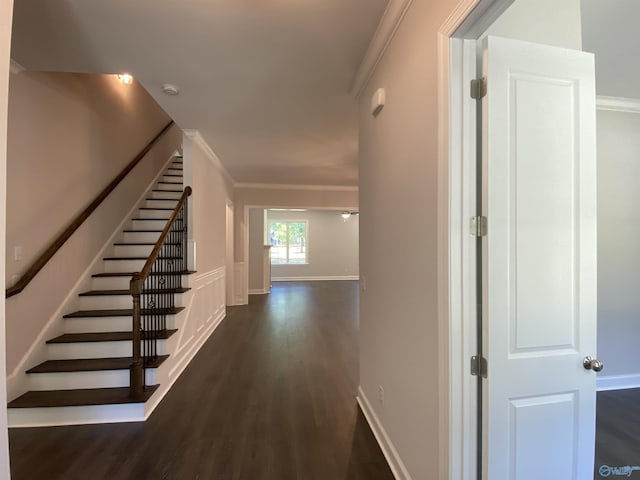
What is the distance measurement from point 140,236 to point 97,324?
4.73 feet

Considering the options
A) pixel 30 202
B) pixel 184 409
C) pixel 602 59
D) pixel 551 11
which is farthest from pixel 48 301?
pixel 602 59

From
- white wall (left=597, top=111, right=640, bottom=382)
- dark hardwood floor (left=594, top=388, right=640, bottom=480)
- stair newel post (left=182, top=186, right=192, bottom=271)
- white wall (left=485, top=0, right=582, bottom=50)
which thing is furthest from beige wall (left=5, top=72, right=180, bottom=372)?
white wall (left=597, top=111, right=640, bottom=382)

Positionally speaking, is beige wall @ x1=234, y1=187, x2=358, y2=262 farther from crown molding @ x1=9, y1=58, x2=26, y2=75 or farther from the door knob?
the door knob

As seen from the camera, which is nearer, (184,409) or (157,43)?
(157,43)

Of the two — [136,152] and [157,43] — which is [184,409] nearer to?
[157,43]

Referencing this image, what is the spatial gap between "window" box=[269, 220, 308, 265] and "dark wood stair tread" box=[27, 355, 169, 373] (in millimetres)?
8320

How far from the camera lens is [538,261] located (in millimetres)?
1194

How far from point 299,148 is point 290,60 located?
203 cm

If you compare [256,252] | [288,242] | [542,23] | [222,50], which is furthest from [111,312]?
[288,242]

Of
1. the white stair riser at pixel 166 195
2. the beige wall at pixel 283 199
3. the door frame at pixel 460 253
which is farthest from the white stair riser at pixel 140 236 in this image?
the door frame at pixel 460 253

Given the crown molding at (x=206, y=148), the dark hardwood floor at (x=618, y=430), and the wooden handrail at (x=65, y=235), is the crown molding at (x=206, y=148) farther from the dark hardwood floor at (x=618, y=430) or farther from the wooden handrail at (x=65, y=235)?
the dark hardwood floor at (x=618, y=430)

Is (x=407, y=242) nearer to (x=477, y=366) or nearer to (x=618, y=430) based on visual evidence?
(x=477, y=366)

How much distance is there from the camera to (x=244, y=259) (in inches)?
264

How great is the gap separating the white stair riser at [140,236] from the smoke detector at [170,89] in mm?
2103
